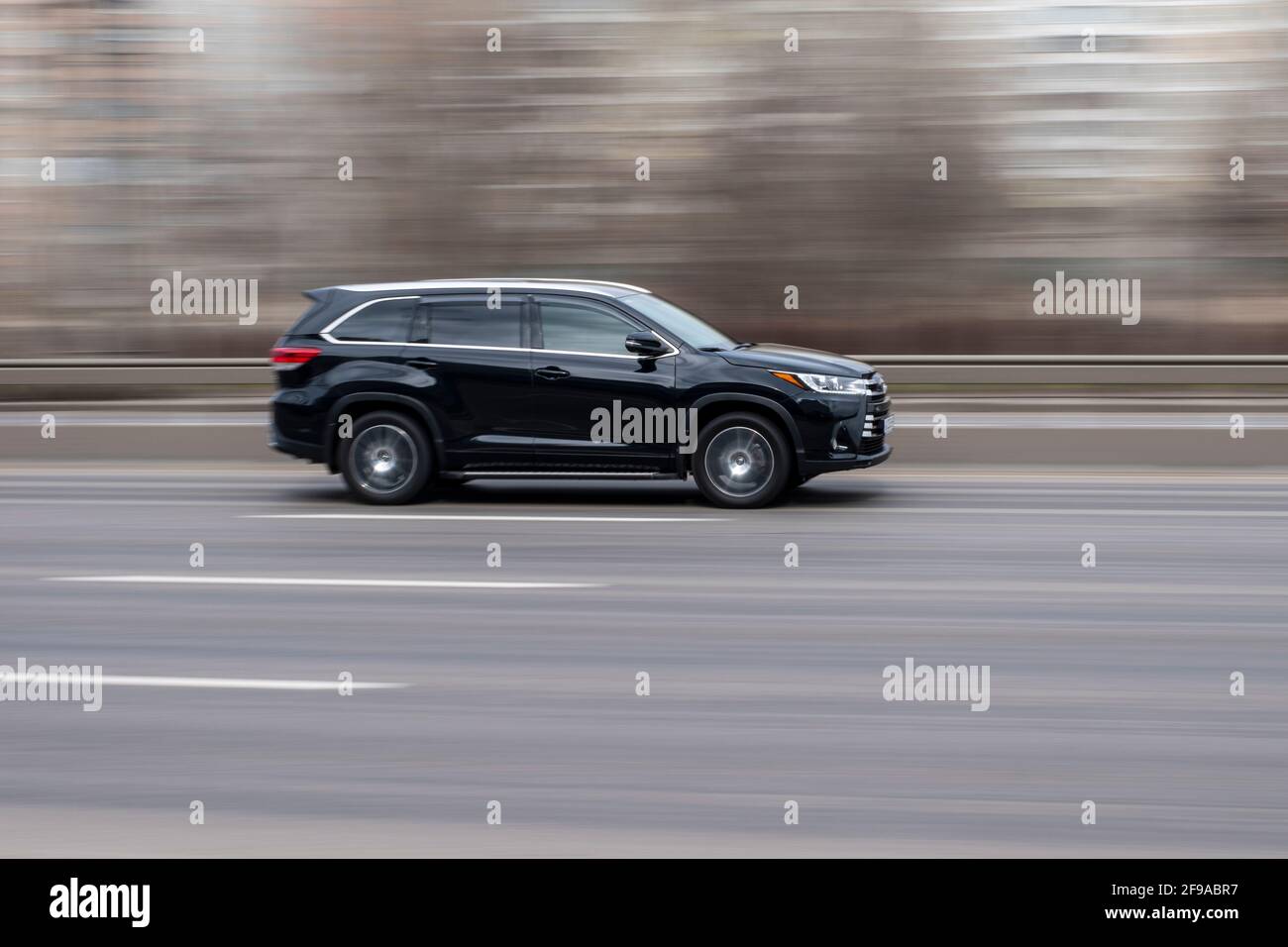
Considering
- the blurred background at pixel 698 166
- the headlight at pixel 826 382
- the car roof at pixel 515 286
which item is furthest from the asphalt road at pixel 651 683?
the blurred background at pixel 698 166

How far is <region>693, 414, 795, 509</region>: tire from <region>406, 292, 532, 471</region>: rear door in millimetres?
1439

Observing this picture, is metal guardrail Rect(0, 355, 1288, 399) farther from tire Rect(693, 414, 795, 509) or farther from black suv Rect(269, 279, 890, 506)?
tire Rect(693, 414, 795, 509)

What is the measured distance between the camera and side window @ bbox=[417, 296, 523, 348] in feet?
40.0

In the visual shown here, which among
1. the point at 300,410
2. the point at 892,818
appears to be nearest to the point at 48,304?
the point at 300,410

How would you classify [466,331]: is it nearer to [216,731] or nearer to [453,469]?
[453,469]

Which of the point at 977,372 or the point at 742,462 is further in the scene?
the point at 977,372

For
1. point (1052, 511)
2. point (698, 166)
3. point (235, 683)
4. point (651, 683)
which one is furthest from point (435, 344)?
point (698, 166)

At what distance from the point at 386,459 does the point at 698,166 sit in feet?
55.6

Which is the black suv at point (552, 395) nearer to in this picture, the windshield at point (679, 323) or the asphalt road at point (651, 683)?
the windshield at point (679, 323)

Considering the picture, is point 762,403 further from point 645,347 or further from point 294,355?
point 294,355

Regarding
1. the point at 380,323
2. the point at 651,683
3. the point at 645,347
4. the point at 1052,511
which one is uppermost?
the point at 380,323

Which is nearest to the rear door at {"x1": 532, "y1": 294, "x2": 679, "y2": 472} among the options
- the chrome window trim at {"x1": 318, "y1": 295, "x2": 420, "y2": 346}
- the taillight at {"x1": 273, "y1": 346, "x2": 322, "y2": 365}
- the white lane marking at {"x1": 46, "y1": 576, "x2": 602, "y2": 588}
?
the chrome window trim at {"x1": 318, "y1": 295, "x2": 420, "y2": 346}

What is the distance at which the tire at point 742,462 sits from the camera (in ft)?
38.9

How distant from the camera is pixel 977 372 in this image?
1950 centimetres
